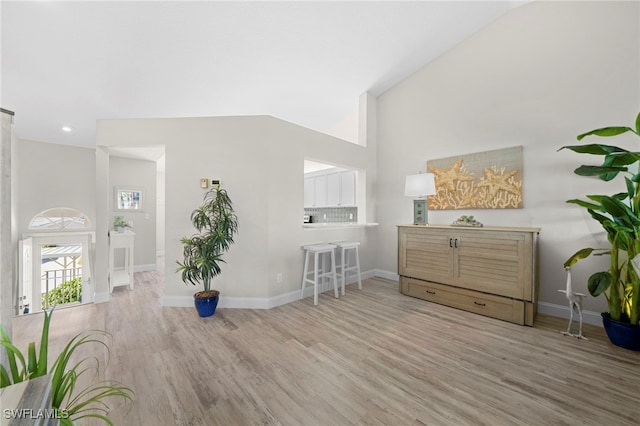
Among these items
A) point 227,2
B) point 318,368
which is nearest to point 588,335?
point 318,368

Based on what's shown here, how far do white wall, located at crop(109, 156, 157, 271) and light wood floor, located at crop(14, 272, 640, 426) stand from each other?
2414 mm

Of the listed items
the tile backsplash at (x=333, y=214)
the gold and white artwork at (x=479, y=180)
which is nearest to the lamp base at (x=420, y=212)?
the gold and white artwork at (x=479, y=180)

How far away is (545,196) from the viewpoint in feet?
9.55

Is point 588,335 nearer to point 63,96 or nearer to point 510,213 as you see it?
point 510,213

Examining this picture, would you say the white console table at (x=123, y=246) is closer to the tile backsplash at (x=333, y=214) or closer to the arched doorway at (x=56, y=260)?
the arched doorway at (x=56, y=260)

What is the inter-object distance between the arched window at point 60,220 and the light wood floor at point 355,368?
3.12m

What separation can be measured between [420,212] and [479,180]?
91 centimetres

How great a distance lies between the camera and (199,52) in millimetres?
2994

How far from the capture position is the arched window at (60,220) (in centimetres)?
478

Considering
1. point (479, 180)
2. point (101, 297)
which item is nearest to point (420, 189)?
point (479, 180)

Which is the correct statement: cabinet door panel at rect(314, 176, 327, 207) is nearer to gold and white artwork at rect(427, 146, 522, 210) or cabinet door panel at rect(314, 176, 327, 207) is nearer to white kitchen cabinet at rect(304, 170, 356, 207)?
white kitchen cabinet at rect(304, 170, 356, 207)

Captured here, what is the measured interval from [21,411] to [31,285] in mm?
5799

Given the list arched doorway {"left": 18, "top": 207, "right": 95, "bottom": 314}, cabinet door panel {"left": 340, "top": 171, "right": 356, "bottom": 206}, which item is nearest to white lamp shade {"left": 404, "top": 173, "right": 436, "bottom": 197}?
cabinet door panel {"left": 340, "top": 171, "right": 356, "bottom": 206}

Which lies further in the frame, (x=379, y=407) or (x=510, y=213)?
(x=510, y=213)
